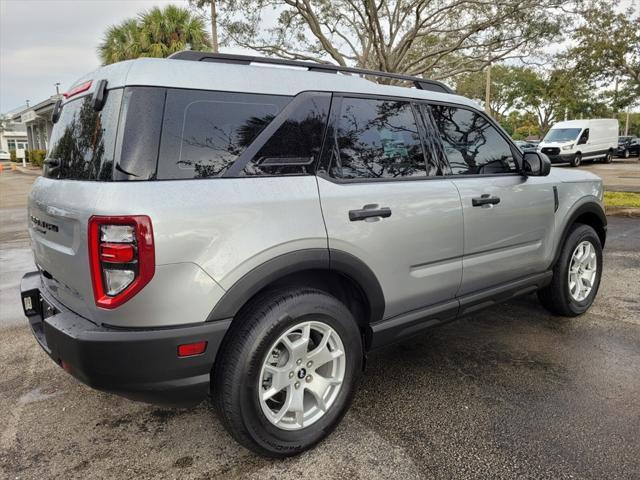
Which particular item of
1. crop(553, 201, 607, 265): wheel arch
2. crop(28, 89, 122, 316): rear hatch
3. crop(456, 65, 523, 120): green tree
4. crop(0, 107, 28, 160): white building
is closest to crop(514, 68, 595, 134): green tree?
crop(456, 65, 523, 120): green tree

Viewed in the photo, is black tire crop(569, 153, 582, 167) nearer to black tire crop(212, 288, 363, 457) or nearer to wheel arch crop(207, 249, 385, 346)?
wheel arch crop(207, 249, 385, 346)

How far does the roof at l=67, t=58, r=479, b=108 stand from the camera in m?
2.13

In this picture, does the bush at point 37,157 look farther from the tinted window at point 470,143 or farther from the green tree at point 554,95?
the tinted window at point 470,143

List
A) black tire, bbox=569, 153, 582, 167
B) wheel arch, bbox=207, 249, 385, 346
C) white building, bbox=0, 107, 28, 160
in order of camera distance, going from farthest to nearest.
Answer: white building, bbox=0, 107, 28, 160, black tire, bbox=569, 153, 582, 167, wheel arch, bbox=207, 249, 385, 346

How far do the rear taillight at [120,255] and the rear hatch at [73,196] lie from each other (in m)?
0.07

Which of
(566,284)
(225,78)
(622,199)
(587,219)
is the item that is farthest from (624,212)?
(225,78)

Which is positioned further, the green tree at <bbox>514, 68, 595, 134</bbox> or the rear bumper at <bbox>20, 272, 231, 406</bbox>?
the green tree at <bbox>514, 68, 595, 134</bbox>

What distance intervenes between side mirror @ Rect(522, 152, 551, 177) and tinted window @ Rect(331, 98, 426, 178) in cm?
103

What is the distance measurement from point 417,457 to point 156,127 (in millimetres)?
1942

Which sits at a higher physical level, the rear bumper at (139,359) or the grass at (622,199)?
the rear bumper at (139,359)

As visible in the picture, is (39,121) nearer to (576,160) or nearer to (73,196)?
(576,160)

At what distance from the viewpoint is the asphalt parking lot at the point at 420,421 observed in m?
2.37

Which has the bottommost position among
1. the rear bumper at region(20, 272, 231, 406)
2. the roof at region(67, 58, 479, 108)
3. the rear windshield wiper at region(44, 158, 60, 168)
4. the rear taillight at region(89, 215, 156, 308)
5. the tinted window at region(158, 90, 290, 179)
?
the rear bumper at region(20, 272, 231, 406)

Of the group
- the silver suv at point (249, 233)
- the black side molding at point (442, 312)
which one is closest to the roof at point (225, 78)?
the silver suv at point (249, 233)
